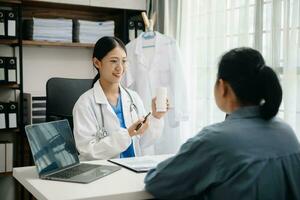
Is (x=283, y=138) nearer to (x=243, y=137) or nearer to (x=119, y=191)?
(x=243, y=137)

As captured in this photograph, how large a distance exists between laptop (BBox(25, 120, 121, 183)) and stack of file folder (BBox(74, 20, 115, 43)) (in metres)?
1.98

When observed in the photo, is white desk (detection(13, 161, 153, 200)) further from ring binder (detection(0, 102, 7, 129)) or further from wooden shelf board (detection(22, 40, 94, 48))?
wooden shelf board (detection(22, 40, 94, 48))

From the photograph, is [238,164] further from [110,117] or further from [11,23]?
[11,23]

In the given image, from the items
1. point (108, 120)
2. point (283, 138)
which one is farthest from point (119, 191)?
point (108, 120)

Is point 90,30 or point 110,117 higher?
point 90,30

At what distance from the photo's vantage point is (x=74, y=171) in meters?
1.69

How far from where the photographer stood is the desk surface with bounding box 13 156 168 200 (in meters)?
1.35

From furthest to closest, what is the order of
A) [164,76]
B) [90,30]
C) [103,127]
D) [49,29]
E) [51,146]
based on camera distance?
[90,30] < [49,29] < [164,76] < [103,127] < [51,146]

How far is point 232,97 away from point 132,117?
1.14 meters

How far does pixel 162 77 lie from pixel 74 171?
1.79 metres

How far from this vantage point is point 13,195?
12.2 ft

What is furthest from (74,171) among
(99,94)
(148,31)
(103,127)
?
(148,31)

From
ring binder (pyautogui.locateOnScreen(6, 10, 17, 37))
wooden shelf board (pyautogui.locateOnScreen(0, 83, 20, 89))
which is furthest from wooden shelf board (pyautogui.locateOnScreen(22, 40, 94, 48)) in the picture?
wooden shelf board (pyautogui.locateOnScreen(0, 83, 20, 89))

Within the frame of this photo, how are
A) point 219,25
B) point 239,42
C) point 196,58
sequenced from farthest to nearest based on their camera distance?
point 196,58 < point 219,25 < point 239,42
